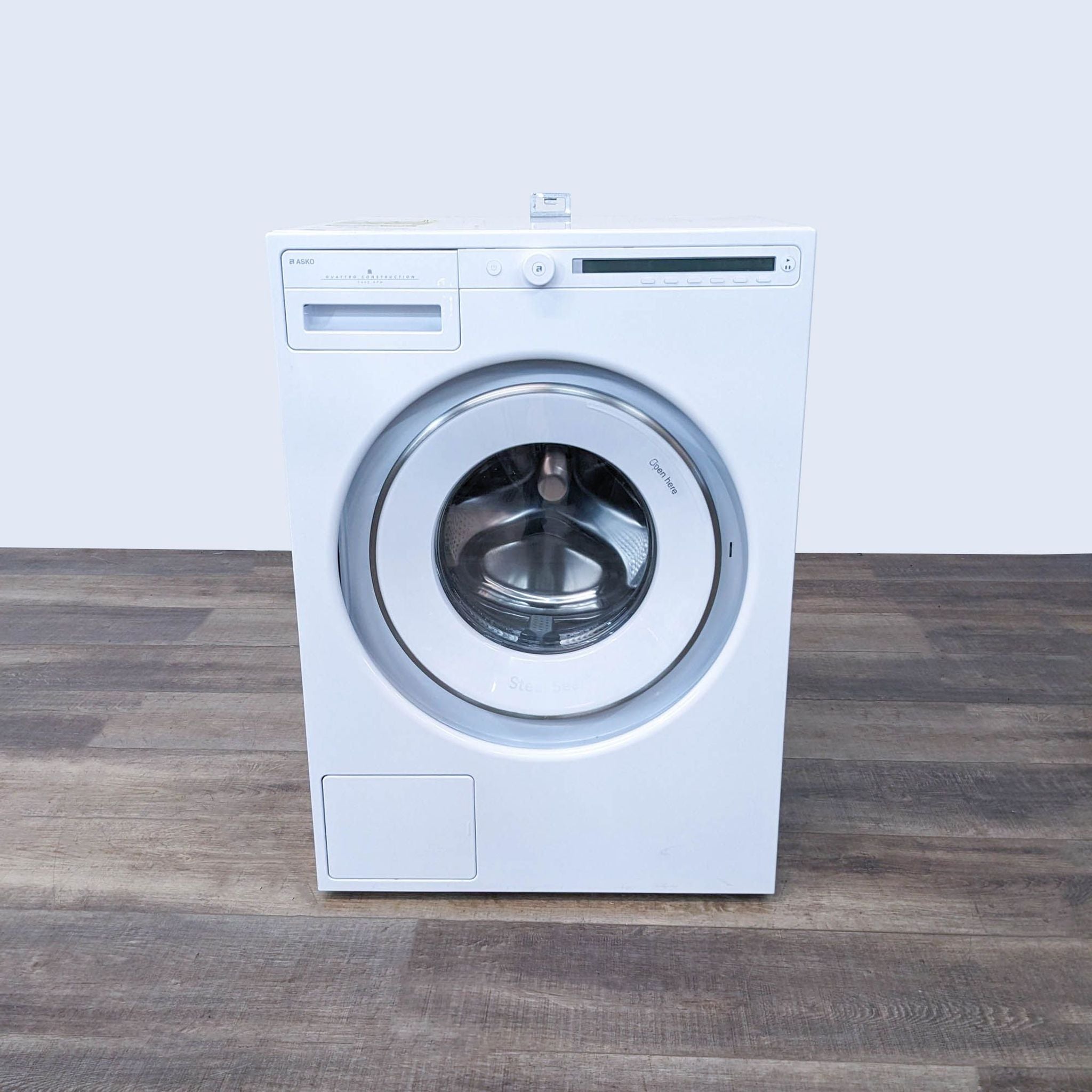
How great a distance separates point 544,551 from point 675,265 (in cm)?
48

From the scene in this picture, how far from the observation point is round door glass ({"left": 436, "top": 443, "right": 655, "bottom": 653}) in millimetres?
1719

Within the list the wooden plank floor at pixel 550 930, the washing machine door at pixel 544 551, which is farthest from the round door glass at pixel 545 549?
the wooden plank floor at pixel 550 930

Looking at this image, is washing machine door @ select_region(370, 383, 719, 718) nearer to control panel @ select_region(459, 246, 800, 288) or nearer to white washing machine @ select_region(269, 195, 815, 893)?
white washing machine @ select_region(269, 195, 815, 893)

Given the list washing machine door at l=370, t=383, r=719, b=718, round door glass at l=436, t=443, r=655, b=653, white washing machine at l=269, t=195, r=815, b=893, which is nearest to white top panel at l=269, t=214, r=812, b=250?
white washing machine at l=269, t=195, r=815, b=893

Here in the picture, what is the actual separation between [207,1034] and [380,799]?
40 centimetres

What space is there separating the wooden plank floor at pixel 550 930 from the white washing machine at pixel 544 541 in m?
0.13

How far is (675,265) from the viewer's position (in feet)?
5.03

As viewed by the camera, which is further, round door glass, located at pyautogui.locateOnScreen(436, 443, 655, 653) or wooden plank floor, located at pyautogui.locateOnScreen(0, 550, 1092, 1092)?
round door glass, located at pyautogui.locateOnScreen(436, 443, 655, 653)

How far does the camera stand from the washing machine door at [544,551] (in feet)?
5.21

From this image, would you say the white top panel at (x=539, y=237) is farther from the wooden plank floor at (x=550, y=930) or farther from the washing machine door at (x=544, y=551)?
the wooden plank floor at (x=550, y=930)

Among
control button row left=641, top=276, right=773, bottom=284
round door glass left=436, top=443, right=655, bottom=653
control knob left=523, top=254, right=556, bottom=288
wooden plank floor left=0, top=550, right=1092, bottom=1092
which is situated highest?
control knob left=523, top=254, right=556, bottom=288

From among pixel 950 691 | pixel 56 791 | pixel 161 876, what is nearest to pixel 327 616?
pixel 161 876

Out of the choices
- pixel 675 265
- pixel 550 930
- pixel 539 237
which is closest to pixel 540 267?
pixel 539 237

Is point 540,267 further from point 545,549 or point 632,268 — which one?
point 545,549
